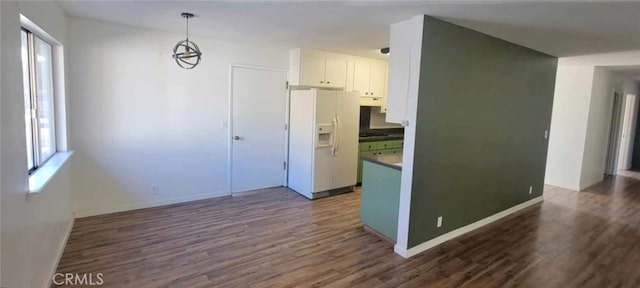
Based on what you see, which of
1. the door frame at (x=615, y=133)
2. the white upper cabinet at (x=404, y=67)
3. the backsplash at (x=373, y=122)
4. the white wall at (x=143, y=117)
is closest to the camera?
the white upper cabinet at (x=404, y=67)

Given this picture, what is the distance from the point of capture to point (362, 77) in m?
5.69

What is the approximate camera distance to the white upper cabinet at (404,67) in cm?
294

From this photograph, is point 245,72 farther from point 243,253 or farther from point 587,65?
point 587,65

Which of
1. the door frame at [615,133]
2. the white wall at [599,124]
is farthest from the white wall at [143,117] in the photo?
the door frame at [615,133]

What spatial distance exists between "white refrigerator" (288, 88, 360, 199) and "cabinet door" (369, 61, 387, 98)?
32.2 inches

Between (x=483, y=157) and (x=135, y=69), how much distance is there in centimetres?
414

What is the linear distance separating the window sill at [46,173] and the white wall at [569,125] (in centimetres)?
696

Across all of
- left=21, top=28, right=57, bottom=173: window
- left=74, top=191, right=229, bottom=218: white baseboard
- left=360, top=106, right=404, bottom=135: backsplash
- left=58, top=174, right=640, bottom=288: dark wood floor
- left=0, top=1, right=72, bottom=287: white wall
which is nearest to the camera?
left=0, top=1, right=72, bottom=287: white wall

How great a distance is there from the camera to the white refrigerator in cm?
484

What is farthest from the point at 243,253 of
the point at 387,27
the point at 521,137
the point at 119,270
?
the point at 521,137

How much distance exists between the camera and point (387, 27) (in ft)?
11.0

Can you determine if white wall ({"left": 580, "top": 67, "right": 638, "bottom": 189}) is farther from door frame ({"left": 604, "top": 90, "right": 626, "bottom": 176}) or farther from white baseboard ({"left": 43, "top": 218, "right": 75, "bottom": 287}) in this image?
white baseboard ({"left": 43, "top": 218, "right": 75, "bottom": 287})

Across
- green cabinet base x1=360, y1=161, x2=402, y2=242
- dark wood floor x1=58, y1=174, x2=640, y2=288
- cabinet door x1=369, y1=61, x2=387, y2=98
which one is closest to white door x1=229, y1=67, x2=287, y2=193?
dark wood floor x1=58, y1=174, x2=640, y2=288

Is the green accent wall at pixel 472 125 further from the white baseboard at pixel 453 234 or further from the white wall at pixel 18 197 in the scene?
the white wall at pixel 18 197
